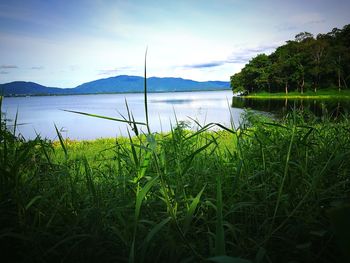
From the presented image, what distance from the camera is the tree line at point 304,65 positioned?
226 feet

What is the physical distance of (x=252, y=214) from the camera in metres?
2.08

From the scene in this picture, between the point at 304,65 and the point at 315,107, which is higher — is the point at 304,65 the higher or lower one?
the higher one

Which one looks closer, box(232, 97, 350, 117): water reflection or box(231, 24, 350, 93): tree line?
box(232, 97, 350, 117): water reflection

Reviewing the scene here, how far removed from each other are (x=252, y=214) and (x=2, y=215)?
192cm

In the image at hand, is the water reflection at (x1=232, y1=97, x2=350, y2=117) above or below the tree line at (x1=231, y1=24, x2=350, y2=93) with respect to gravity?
below

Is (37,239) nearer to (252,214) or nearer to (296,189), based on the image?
(252,214)

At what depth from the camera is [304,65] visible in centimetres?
7500

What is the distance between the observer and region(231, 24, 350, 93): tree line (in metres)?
69.0

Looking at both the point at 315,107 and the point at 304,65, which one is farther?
the point at 304,65

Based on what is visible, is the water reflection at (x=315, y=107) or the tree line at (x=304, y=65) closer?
the water reflection at (x=315, y=107)

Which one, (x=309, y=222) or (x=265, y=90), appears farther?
(x=265, y=90)

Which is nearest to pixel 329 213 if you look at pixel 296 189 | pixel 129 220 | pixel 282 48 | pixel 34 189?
pixel 129 220

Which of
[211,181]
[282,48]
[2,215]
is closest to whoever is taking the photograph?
[2,215]

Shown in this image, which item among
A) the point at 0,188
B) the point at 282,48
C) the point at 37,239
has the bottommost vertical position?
the point at 37,239
